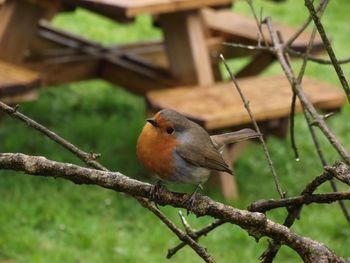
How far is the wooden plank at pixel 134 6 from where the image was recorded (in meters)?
4.85

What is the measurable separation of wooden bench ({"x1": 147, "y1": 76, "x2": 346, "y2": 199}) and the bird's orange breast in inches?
97.0

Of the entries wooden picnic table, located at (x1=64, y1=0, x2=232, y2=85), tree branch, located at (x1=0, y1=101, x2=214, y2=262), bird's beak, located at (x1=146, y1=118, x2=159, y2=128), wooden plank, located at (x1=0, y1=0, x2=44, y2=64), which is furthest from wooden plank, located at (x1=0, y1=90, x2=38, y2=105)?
tree branch, located at (x1=0, y1=101, x2=214, y2=262)

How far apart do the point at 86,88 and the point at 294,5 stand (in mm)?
3870

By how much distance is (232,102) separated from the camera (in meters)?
5.10

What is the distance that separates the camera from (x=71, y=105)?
6.91 meters

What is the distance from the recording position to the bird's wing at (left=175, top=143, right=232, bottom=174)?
2379 mm

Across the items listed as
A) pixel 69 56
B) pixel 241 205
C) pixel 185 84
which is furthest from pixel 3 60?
pixel 241 205

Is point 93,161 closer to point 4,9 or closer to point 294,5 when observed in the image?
point 4,9

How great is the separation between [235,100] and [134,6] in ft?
2.86

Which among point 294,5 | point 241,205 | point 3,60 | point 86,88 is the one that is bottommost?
point 241,205

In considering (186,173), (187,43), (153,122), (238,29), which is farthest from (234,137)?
(238,29)

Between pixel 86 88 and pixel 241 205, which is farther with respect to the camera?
pixel 86 88

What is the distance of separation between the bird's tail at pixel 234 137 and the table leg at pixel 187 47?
8.76 ft

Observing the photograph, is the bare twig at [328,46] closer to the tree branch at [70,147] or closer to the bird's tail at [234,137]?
the tree branch at [70,147]
